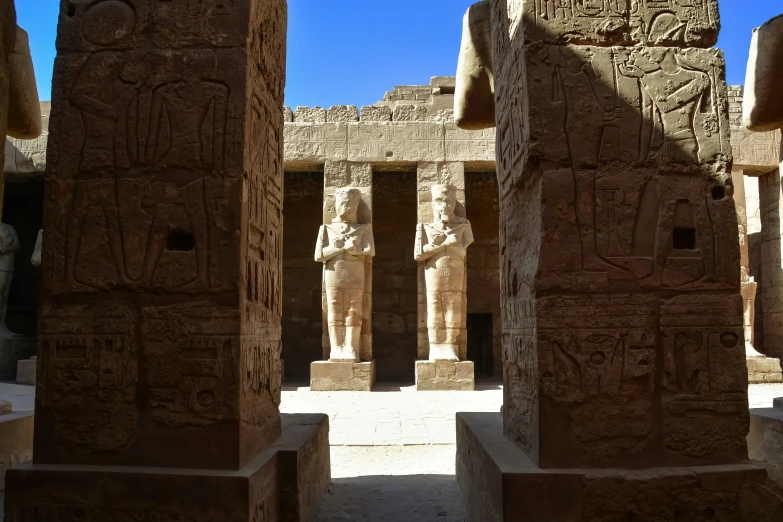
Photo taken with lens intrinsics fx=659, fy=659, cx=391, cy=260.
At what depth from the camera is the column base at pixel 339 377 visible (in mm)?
9500

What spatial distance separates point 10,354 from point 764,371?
11.7 meters

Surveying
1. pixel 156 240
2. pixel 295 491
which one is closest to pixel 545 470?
pixel 295 491

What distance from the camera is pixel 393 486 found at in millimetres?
4527

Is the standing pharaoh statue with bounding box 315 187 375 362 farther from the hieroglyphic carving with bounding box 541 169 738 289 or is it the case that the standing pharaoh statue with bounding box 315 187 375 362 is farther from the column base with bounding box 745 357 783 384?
the hieroglyphic carving with bounding box 541 169 738 289

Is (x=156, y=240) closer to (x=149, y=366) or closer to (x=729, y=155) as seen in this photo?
(x=149, y=366)

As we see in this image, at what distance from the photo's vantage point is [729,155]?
307 centimetres

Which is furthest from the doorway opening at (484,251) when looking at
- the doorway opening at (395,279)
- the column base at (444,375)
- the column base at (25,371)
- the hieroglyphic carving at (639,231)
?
the hieroglyphic carving at (639,231)

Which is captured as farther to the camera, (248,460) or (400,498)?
(400,498)

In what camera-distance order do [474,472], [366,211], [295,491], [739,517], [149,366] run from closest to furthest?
1. [739,517]
2. [149,366]
3. [295,491]
4. [474,472]
5. [366,211]

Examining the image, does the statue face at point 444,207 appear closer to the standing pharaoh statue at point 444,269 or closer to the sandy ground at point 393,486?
the standing pharaoh statue at point 444,269

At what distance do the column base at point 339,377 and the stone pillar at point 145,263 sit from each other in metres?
6.31

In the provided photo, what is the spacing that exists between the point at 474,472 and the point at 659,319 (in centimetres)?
134

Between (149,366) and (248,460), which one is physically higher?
(149,366)

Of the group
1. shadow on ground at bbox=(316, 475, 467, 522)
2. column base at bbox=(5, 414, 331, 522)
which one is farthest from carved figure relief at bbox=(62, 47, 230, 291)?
shadow on ground at bbox=(316, 475, 467, 522)
